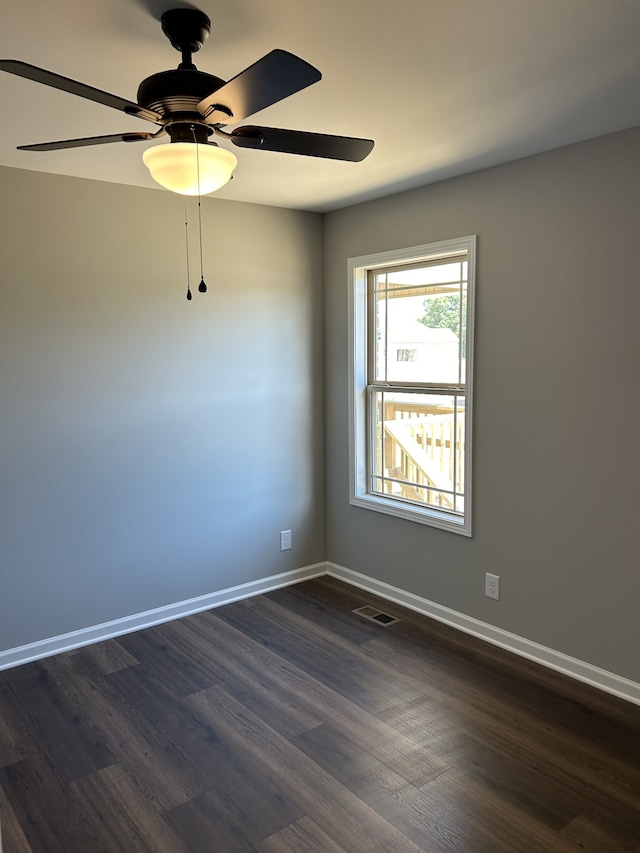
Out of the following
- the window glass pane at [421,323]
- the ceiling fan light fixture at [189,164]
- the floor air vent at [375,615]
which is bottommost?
the floor air vent at [375,615]

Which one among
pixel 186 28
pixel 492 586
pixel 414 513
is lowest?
pixel 492 586

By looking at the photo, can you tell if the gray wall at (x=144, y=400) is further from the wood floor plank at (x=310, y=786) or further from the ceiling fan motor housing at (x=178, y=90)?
the ceiling fan motor housing at (x=178, y=90)

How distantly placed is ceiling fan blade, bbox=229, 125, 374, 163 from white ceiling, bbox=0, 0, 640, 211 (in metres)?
0.29

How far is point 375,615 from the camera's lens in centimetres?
373

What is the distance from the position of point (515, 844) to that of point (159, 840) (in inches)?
45.4

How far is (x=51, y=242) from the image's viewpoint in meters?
3.17

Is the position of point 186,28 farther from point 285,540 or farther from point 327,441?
point 285,540

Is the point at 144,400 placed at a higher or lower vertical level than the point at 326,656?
higher

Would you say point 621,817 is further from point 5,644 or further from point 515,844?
point 5,644

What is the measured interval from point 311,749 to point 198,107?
2317 mm

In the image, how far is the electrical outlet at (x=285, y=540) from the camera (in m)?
4.20

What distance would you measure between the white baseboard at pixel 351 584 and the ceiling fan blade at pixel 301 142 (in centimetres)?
251

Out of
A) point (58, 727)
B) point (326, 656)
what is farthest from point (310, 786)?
point (58, 727)

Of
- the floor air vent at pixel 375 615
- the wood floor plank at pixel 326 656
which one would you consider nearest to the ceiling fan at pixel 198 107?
the wood floor plank at pixel 326 656
